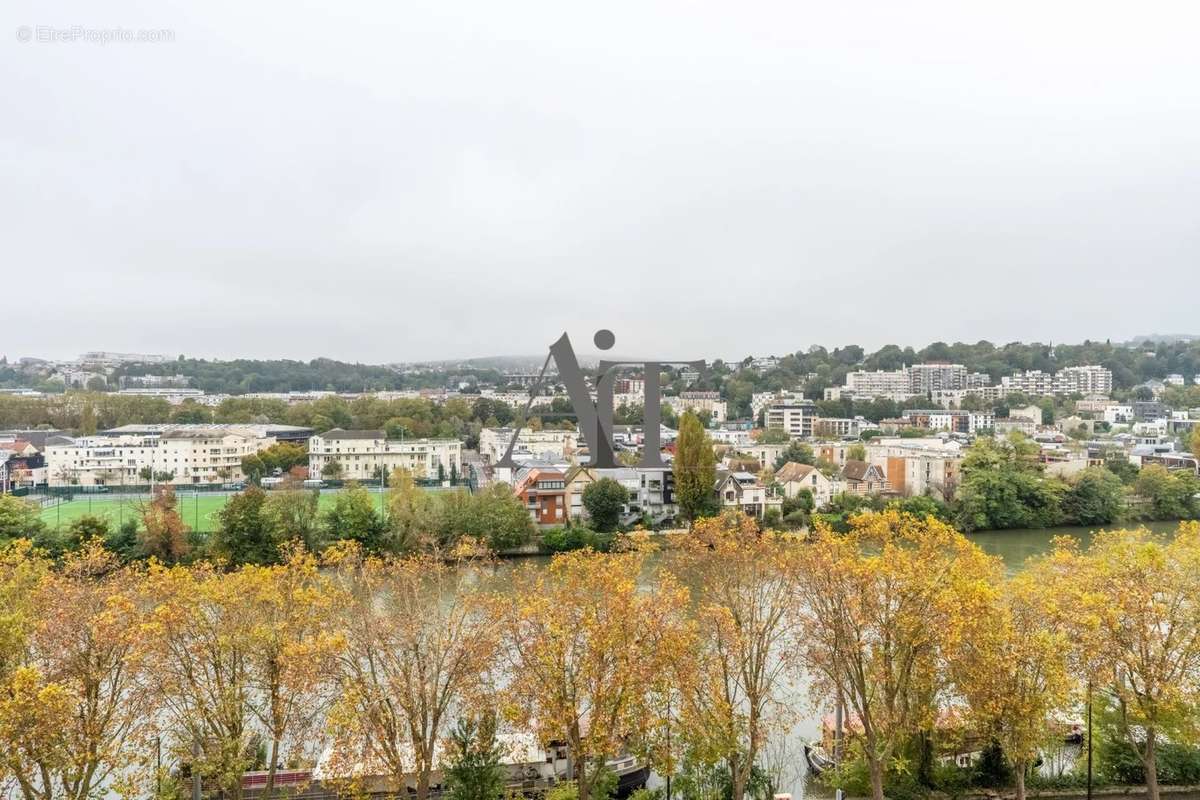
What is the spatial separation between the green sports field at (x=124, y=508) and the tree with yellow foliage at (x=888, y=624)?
49.5 ft

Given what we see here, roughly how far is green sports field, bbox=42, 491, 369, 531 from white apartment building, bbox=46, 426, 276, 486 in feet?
11.6

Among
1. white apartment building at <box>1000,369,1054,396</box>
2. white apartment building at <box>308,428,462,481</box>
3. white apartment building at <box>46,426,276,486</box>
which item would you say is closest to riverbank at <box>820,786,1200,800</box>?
white apartment building at <box>308,428,462,481</box>

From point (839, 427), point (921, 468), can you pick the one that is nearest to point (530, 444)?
point (921, 468)

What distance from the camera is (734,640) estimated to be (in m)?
5.73

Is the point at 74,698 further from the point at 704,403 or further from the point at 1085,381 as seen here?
the point at 1085,381

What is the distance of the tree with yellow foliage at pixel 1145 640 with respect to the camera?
17.8ft

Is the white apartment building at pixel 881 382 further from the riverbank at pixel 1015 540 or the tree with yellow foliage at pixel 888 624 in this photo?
the tree with yellow foliage at pixel 888 624

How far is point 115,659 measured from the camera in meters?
5.20

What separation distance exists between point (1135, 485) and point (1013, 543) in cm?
753

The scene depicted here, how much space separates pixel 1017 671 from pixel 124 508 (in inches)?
865

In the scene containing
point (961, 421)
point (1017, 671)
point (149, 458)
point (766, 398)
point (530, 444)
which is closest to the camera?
point (1017, 671)

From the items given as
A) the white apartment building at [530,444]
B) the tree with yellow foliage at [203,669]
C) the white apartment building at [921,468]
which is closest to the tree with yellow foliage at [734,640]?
the tree with yellow foliage at [203,669]

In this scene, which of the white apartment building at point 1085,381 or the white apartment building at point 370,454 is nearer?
the white apartment building at point 370,454

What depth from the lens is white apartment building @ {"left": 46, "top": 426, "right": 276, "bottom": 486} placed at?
27.2m
